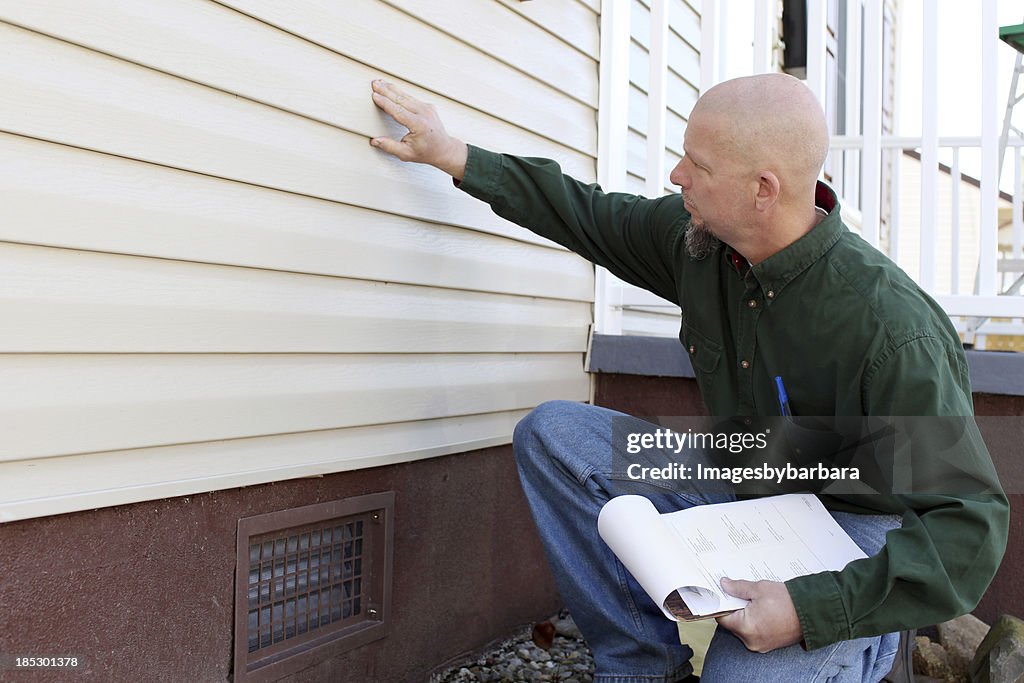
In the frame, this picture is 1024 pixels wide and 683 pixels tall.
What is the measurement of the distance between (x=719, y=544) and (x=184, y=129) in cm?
123

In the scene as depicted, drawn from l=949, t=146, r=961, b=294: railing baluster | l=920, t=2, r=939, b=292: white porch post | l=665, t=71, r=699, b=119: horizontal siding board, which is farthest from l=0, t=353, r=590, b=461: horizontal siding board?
l=949, t=146, r=961, b=294: railing baluster

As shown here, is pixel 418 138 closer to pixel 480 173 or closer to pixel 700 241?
pixel 480 173

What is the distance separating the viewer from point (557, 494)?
208 centimetres

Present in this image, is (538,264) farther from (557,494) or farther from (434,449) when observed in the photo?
(557,494)

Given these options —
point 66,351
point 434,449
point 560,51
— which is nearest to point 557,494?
point 434,449

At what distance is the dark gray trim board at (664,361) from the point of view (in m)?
2.63

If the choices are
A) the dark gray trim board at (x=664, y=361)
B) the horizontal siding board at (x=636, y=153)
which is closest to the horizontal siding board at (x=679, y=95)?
the horizontal siding board at (x=636, y=153)

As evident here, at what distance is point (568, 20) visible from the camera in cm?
291

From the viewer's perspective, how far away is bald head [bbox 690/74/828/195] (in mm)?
1856

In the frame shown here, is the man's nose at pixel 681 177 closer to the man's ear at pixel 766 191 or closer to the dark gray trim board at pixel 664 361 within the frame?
the man's ear at pixel 766 191

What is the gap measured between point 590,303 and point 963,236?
1607cm

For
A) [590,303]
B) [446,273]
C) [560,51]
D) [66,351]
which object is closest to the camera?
[66,351]

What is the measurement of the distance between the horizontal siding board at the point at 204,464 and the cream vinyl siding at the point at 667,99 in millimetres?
1215
